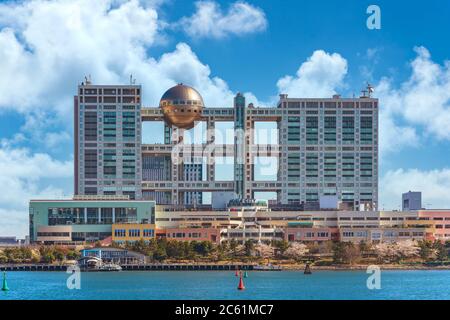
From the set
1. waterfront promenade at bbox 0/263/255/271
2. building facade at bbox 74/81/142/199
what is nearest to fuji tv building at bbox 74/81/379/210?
building facade at bbox 74/81/142/199

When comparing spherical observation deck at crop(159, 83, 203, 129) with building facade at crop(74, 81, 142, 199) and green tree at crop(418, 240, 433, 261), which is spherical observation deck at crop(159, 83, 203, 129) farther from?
green tree at crop(418, 240, 433, 261)

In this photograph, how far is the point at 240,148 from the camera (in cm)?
16950

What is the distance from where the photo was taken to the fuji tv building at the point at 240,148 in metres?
168

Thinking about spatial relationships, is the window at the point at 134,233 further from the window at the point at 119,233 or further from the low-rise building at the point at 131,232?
the window at the point at 119,233

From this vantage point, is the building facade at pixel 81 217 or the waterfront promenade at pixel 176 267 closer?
the waterfront promenade at pixel 176 267

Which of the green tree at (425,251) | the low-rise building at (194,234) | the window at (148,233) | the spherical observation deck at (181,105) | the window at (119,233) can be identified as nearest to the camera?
the green tree at (425,251)

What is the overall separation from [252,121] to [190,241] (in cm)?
3896

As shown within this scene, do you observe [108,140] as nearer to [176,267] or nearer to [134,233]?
[134,233]

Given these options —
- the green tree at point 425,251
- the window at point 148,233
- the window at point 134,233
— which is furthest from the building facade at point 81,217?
the green tree at point 425,251

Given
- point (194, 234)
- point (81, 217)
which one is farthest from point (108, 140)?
point (194, 234)

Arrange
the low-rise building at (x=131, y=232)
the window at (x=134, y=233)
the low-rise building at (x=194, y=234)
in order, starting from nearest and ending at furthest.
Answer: the low-rise building at (x=131, y=232) < the window at (x=134, y=233) < the low-rise building at (x=194, y=234)

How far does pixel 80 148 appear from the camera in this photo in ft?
556

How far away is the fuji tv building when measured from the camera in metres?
168
